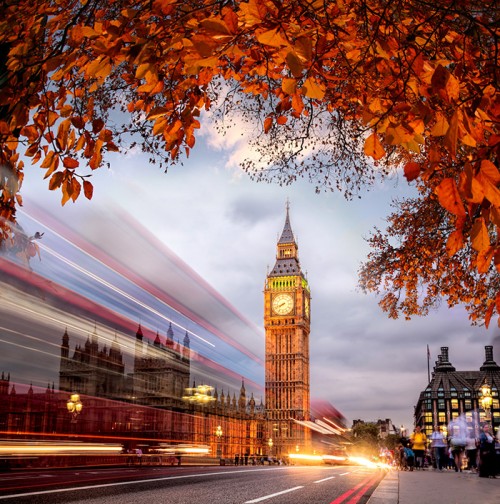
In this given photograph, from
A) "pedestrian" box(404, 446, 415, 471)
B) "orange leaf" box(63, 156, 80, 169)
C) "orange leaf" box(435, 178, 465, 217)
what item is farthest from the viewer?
"pedestrian" box(404, 446, 415, 471)

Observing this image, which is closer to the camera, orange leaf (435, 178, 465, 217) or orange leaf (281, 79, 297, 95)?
orange leaf (435, 178, 465, 217)

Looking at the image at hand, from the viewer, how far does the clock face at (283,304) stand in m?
147

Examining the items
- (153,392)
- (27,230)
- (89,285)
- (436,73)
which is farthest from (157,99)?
(153,392)

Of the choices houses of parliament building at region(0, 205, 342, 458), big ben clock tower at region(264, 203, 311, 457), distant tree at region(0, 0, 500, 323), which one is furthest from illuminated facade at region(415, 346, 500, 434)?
distant tree at region(0, 0, 500, 323)

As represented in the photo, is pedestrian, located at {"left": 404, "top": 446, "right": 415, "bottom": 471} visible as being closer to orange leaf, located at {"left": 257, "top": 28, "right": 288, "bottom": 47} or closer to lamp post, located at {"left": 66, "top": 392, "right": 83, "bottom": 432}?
lamp post, located at {"left": 66, "top": 392, "right": 83, "bottom": 432}

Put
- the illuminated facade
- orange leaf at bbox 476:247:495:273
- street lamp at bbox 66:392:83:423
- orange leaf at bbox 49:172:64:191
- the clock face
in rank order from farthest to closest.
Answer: the illuminated facade
the clock face
street lamp at bbox 66:392:83:423
orange leaf at bbox 49:172:64:191
orange leaf at bbox 476:247:495:273

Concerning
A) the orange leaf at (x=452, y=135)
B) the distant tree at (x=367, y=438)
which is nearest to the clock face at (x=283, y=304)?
the distant tree at (x=367, y=438)

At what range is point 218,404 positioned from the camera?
35.0m

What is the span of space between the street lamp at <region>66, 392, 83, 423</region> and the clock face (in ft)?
426

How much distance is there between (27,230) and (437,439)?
17.0m

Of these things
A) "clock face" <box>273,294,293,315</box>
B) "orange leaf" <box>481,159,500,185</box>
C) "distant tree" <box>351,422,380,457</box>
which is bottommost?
"distant tree" <box>351,422,380,457</box>

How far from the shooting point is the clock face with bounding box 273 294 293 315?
147m

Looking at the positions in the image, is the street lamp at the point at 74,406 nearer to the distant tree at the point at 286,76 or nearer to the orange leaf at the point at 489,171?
the distant tree at the point at 286,76

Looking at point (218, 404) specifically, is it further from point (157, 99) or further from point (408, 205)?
point (157, 99)
